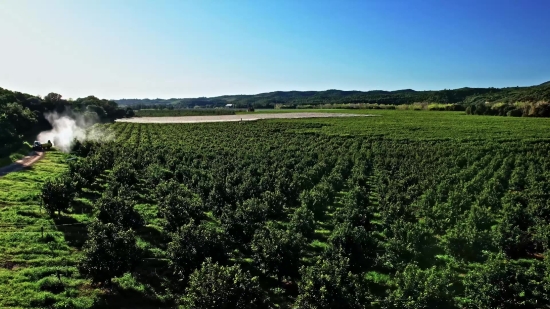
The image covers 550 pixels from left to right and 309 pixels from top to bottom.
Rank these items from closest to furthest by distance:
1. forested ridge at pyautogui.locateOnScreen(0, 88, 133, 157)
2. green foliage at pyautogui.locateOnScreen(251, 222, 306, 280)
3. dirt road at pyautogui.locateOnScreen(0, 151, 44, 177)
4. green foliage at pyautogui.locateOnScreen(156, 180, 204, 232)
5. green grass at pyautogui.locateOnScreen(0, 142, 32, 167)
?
green foliage at pyautogui.locateOnScreen(251, 222, 306, 280) < green foliage at pyautogui.locateOnScreen(156, 180, 204, 232) < dirt road at pyautogui.locateOnScreen(0, 151, 44, 177) < green grass at pyautogui.locateOnScreen(0, 142, 32, 167) < forested ridge at pyautogui.locateOnScreen(0, 88, 133, 157)

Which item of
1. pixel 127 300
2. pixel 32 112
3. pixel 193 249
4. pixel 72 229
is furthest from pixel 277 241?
pixel 32 112

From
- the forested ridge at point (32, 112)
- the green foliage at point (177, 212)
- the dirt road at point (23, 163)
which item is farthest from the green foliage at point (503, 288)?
the forested ridge at point (32, 112)

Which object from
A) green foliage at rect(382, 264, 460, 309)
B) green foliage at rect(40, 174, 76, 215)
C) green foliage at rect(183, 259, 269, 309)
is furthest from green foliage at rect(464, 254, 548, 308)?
green foliage at rect(40, 174, 76, 215)

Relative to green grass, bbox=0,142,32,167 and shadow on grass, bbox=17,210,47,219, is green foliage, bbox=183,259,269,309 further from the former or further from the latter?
green grass, bbox=0,142,32,167

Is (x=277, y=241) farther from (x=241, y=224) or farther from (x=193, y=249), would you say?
(x=241, y=224)

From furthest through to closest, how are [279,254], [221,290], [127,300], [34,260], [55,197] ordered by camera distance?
[55,197]
[34,260]
[279,254]
[127,300]
[221,290]

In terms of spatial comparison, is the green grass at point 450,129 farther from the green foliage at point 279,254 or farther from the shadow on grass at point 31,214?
the shadow on grass at point 31,214

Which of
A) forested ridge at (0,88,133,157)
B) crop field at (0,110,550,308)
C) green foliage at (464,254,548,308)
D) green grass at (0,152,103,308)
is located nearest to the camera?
green foliage at (464,254,548,308)
